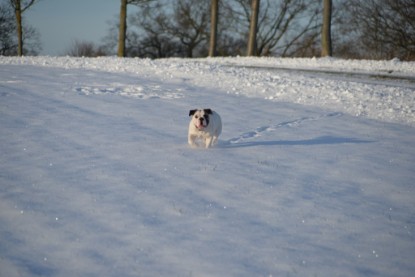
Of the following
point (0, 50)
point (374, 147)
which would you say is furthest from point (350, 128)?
point (0, 50)

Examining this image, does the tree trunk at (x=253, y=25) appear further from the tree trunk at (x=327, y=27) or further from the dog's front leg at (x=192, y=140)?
the dog's front leg at (x=192, y=140)

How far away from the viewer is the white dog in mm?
7262

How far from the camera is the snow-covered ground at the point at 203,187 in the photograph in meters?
3.87

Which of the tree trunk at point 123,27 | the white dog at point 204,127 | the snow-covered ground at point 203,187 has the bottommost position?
the snow-covered ground at point 203,187

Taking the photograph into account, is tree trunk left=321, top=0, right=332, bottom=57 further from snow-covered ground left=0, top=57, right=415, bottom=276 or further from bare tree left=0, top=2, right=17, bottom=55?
bare tree left=0, top=2, right=17, bottom=55

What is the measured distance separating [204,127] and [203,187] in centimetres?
195

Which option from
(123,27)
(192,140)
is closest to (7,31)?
(123,27)

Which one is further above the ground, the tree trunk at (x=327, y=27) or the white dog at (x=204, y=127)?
the tree trunk at (x=327, y=27)

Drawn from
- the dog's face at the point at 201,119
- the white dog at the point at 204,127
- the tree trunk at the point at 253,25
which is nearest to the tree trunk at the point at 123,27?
the tree trunk at the point at 253,25

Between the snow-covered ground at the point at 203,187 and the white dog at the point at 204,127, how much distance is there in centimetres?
24

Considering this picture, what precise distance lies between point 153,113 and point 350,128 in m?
4.69

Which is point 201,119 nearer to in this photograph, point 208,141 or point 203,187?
point 208,141

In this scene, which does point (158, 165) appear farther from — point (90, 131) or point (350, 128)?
point (350, 128)

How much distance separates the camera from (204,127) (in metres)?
7.29
